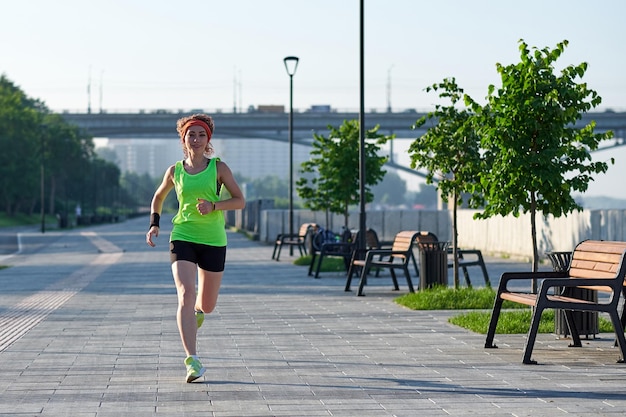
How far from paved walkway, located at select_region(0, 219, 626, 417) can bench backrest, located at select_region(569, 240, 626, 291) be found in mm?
631

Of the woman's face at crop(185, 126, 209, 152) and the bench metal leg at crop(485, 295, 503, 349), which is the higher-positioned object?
the woman's face at crop(185, 126, 209, 152)

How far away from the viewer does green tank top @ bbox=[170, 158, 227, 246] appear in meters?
8.27

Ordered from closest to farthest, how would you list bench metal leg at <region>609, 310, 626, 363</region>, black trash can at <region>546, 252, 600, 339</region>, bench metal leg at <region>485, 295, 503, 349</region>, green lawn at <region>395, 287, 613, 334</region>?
bench metal leg at <region>609, 310, 626, 363</region> < bench metal leg at <region>485, 295, 503, 349</region> < black trash can at <region>546, 252, 600, 339</region> < green lawn at <region>395, 287, 613, 334</region>

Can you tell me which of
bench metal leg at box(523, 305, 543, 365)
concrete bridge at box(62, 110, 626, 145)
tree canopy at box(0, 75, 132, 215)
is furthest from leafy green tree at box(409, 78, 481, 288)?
concrete bridge at box(62, 110, 626, 145)

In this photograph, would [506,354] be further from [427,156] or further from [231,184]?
[427,156]

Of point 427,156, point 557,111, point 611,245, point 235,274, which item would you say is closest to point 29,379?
point 611,245

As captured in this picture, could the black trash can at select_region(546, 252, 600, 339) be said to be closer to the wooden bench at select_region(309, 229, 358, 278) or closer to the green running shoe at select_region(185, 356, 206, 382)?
Result: the green running shoe at select_region(185, 356, 206, 382)

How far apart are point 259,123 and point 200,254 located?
8964 centimetres

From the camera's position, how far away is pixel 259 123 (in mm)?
97625

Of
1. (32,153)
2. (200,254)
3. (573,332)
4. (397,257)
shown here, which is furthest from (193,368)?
(32,153)

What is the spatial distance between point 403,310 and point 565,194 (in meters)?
3.14

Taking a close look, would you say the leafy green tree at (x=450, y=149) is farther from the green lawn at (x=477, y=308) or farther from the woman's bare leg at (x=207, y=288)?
the woman's bare leg at (x=207, y=288)

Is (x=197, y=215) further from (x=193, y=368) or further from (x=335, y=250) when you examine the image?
(x=335, y=250)

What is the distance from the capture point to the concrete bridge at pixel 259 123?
9462 cm
